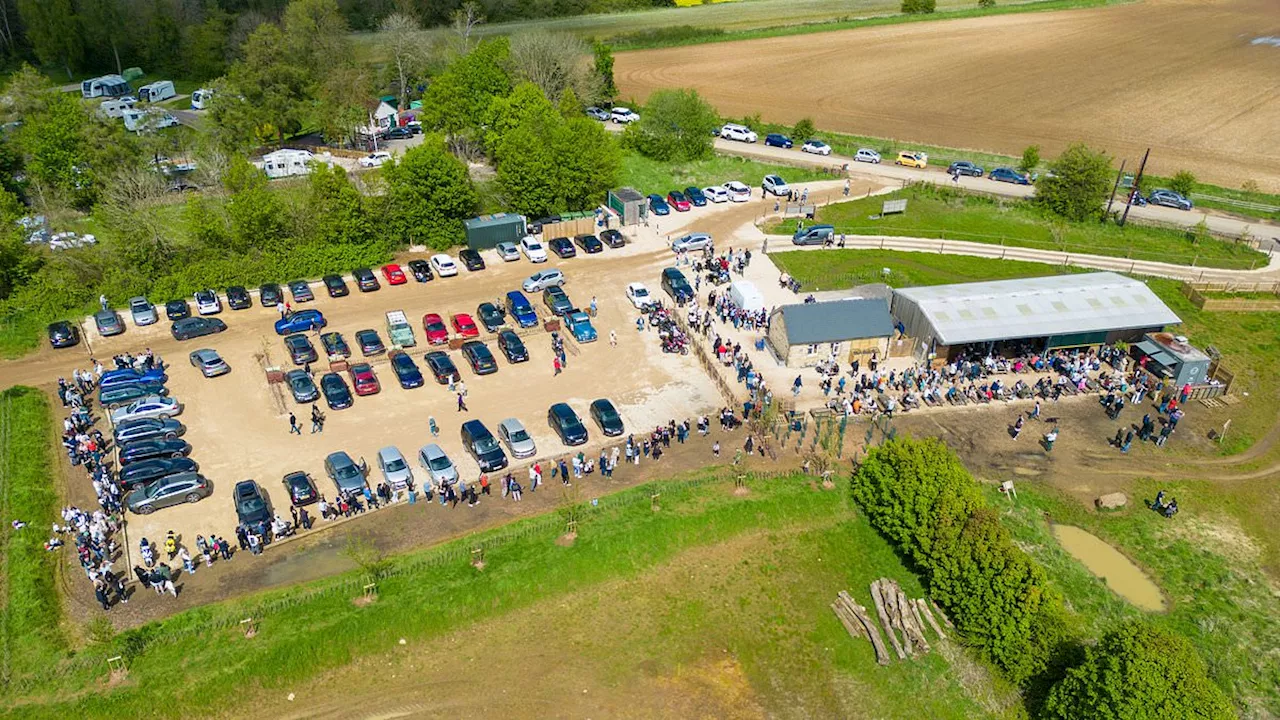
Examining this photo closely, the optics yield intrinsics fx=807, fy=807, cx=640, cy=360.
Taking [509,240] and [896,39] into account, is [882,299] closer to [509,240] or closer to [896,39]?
[509,240]

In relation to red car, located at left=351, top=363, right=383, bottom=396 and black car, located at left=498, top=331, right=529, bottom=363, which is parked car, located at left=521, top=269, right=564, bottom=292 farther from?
red car, located at left=351, top=363, right=383, bottom=396

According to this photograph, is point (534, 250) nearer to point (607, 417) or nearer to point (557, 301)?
point (557, 301)

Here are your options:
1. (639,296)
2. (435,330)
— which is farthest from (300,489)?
(639,296)

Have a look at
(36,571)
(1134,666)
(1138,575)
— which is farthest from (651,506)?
(36,571)

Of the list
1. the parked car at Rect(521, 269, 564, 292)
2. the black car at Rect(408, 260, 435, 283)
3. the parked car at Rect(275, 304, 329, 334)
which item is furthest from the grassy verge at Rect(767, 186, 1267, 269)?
the parked car at Rect(275, 304, 329, 334)

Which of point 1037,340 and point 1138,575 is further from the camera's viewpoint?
point 1037,340

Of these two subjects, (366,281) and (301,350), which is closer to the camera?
(301,350)
